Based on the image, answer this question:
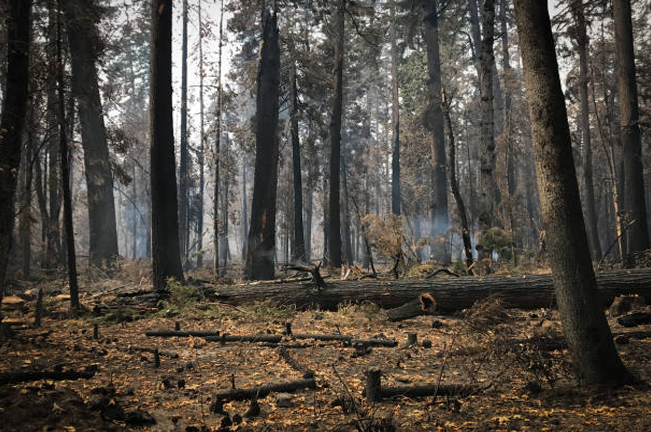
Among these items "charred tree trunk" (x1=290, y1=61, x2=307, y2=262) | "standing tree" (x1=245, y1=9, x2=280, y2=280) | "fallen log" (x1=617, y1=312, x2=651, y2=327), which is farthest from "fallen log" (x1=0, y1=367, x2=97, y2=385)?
"charred tree trunk" (x1=290, y1=61, x2=307, y2=262)

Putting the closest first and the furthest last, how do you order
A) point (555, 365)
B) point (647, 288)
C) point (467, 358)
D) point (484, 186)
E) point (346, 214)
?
point (555, 365)
point (467, 358)
point (647, 288)
point (484, 186)
point (346, 214)

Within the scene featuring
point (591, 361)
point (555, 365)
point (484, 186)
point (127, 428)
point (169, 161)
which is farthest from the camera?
point (484, 186)

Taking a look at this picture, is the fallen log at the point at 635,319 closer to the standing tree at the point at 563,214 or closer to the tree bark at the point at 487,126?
the standing tree at the point at 563,214

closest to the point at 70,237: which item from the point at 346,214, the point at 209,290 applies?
the point at 209,290

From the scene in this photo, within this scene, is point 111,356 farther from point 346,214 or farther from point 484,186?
point 346,214

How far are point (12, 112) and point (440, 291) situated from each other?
304 inches

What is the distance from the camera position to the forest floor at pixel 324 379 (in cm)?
350

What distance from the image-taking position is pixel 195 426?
3.68 metres

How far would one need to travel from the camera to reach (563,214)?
3928 millimetres

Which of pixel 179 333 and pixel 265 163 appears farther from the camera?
pixel 265 163

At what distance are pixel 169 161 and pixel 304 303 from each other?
191 inches

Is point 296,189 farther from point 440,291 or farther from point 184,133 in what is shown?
point 440,291

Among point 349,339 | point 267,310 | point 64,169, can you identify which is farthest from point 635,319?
point 64,169

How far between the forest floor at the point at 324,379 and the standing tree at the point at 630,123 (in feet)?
20.8
